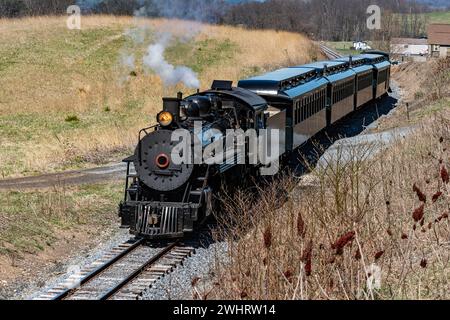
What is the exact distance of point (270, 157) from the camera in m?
19.4

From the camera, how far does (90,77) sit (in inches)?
1871

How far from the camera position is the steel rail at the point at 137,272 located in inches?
489

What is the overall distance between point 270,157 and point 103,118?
67.8 feet

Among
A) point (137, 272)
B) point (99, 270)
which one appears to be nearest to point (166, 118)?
point (137, 272)

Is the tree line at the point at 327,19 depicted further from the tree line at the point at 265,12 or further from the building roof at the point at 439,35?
the building roof at the point at 439,35

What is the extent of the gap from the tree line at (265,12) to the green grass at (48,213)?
6869 millimetres

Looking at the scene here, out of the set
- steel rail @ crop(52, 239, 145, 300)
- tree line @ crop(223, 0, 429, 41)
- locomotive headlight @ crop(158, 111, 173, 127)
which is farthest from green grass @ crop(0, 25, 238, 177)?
tree line @ crop(223, 0, 429, 41)

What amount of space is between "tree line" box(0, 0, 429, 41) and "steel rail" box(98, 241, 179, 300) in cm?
1028

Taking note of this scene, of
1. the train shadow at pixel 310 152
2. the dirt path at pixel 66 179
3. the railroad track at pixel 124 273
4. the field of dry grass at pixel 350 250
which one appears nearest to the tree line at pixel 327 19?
the train shadow at pixel 310 152

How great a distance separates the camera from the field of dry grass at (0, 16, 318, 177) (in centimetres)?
2875

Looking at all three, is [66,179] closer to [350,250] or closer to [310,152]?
[310,152]

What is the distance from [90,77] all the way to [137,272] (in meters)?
35.9
